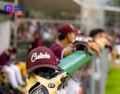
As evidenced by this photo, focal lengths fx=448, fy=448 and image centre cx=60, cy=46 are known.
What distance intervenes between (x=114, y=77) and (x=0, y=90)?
8.49ft

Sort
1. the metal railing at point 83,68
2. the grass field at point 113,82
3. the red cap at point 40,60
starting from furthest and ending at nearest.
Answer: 1. the grass field at point 113,82
2. the metal railing at point 83,68
3. the red cap at point 40,60

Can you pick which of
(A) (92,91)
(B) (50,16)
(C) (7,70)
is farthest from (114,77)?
(B) (50,16)

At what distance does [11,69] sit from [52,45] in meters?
4.67

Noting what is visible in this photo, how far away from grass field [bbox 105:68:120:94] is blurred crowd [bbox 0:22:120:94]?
1.10 feet

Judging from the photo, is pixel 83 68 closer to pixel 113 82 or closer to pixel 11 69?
pixel 113 82

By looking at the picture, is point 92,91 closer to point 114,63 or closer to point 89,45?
point 89,45

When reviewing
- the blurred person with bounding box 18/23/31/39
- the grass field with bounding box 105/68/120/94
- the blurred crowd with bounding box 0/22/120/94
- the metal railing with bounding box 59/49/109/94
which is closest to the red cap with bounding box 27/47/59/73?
the metal railing with bounding box 59/49/109/94

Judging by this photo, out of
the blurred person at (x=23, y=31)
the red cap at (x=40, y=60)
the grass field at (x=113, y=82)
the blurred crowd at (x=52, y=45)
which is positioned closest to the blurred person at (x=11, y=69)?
the blurred crowd at (x=52, y=45)

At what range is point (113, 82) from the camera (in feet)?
27.8

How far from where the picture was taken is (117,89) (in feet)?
25.2

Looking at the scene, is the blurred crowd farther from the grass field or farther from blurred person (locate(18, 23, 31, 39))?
the grass field

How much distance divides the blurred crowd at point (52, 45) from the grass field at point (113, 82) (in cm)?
34

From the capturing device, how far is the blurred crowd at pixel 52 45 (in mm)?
4719

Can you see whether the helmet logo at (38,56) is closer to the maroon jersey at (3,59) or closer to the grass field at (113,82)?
the grass field at (113,82)
